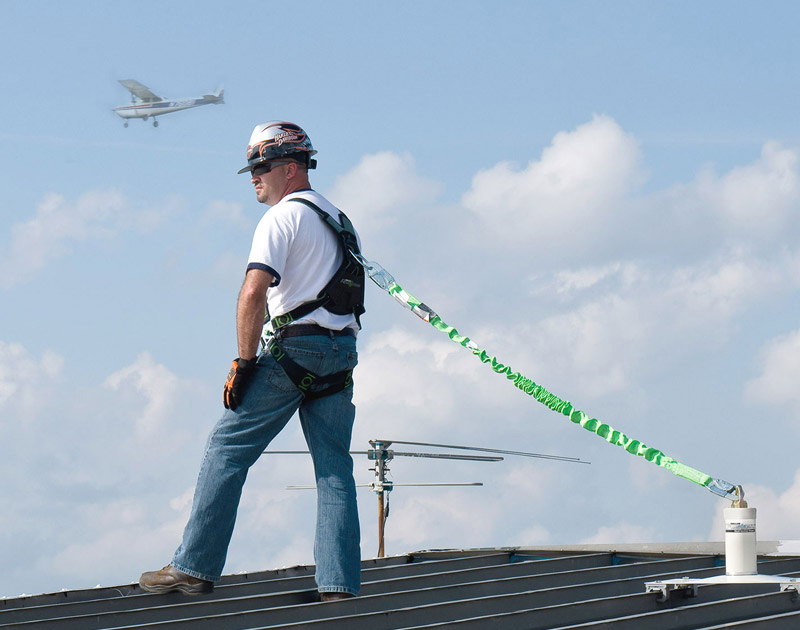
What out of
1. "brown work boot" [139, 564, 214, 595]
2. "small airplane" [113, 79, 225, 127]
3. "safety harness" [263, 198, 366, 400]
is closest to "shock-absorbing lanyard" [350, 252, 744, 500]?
"safety harness" [263, 198, 366, 400]

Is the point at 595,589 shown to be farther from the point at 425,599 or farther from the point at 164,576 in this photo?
the point at 164,576

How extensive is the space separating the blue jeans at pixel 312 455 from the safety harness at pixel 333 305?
31 mm

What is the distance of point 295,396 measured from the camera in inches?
184

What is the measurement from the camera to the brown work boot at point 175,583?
4.74 m

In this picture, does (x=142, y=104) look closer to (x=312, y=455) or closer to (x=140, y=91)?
(x=140, y=91)

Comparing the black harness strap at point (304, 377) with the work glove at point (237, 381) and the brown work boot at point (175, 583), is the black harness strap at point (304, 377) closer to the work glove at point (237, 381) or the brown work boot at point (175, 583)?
the work glove at point (237, 381)

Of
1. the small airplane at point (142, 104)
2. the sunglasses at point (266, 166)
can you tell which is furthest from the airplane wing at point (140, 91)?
the sunglasses at point (266, 166)

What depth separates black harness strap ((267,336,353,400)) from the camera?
15.1 feet

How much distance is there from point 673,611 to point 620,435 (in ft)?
2.62

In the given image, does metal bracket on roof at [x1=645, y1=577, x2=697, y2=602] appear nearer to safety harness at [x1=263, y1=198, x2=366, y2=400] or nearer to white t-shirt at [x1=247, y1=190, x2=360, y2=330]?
safety harness at [x1=263, y1=198, x2=366, y2=400]

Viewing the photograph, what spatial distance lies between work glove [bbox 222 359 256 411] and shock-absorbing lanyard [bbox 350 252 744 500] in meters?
0.72

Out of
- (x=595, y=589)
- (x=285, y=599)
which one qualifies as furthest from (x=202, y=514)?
(x=595, y=589)

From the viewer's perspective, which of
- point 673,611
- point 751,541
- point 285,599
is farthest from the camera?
point 285,599

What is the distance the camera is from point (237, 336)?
4535 millimetres
